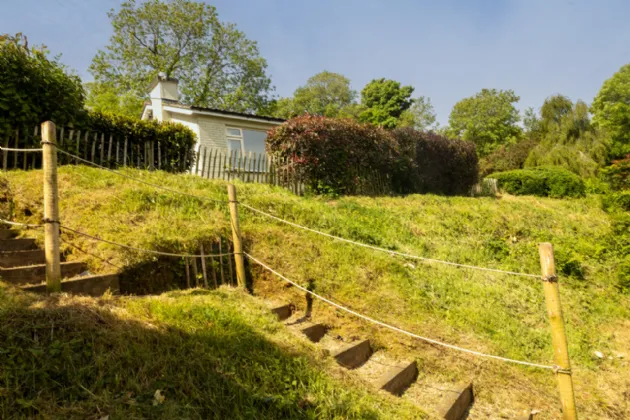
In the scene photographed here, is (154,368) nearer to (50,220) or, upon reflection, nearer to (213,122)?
(50,220)

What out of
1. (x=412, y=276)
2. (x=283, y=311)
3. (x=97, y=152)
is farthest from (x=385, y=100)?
(x=283, y=311)

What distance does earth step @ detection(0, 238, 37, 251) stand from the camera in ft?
15.5

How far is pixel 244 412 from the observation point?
8.92 ft

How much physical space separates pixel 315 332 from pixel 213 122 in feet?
45.2

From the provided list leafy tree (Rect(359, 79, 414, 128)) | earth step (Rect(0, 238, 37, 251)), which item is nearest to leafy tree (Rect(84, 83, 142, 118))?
leafy tree (Rect(359, 79, 414, 128))

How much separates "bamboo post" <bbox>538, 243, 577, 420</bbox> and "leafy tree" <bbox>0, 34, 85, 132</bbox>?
8632 millimetres

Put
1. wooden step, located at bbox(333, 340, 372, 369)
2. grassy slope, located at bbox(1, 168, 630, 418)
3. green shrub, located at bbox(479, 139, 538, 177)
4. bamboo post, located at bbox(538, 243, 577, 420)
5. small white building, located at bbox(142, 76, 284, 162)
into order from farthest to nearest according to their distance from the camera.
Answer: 1. green shrub, located at bbox(479, 139, 538, 177)
2. small white building, located at bbox(142, 76, 284, 162)
3. grassy slope, located at bbox(1, 168, 630, 418)
4. wooden step, located at bbox(333, 340, 372, 369)
5. bamboo post, located at bbox(538, 243, 577, 420)

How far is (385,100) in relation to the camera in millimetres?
45438

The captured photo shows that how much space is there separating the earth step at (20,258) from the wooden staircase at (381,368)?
9.23 ft

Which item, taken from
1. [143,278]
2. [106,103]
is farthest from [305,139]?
[106,103]

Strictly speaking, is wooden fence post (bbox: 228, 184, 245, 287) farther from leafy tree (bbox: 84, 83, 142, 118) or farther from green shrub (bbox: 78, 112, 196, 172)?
leafy tree (bbox: 84, 83, 142, 118)

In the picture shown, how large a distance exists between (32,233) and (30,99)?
149 inches

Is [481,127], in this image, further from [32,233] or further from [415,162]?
[32,233]

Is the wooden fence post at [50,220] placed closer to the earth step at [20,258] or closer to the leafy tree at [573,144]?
the earth step at [20,258]
